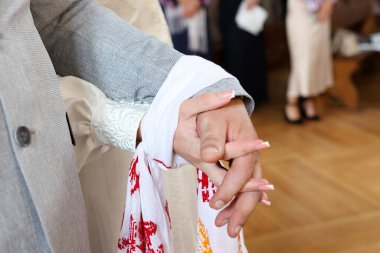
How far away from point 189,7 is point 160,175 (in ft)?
7.93

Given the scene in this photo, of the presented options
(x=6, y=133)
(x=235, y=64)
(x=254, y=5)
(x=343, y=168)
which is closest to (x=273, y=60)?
(x=235, y=64)

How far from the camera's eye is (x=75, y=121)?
0.83 metres

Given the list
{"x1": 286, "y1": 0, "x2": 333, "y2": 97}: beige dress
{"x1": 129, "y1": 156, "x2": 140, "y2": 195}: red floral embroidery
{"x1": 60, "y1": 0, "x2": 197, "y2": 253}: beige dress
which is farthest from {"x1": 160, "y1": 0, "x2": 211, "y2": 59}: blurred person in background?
{"x1": 129, "y1": 156, "x2": 140, "y2": 195}: red floral embroidery

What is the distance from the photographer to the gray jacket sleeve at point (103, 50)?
78 cm

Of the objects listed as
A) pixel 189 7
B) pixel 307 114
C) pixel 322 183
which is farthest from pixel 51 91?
pixel 307 114

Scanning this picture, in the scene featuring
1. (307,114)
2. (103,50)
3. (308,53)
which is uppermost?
(103,50)

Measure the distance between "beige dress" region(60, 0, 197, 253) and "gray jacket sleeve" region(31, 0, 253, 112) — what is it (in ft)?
0.10

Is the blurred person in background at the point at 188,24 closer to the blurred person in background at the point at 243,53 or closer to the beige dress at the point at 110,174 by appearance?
the blurred person in background at the point at 243,53

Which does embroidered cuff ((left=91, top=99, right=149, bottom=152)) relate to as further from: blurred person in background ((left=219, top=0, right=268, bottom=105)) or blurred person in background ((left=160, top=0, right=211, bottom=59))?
blurred person in background ((left=219, top=0, right=268, bottom=105))

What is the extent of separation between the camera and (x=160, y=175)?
801mm

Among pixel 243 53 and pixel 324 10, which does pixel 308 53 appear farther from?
pixel 243 53

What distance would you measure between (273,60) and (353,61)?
1.15m

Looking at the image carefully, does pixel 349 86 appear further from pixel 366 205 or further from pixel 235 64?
pixel 366 205

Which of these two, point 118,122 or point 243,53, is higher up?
point 118,122
